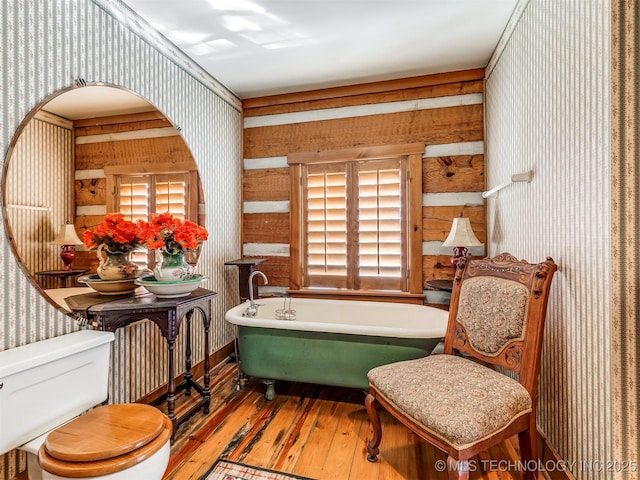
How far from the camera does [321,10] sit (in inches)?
81.1

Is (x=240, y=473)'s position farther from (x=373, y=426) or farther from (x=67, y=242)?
(x=67, y=242)

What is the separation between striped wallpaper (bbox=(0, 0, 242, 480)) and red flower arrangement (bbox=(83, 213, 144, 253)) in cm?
41

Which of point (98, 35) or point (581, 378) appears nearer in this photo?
point (581, 378)

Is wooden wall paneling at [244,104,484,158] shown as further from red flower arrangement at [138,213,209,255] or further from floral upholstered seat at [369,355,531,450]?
floral upholstered seat at [369,355,531,450]

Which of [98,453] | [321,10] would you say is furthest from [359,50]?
[98,453]

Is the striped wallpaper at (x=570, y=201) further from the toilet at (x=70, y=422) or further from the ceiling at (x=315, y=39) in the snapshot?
the toilet at (x=70, y=422)

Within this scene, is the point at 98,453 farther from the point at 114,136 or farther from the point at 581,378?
the point at 581,378

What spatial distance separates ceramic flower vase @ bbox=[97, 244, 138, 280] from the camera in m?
1.88

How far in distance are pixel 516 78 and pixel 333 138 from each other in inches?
63.7

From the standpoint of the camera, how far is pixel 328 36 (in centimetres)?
234

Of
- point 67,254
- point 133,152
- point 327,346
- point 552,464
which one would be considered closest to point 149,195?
point 133,152

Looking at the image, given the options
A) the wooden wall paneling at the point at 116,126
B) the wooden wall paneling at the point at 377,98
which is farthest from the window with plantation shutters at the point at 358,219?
the wooden wall paneling at the point at 116,126

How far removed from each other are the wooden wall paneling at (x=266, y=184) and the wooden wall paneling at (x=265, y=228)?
7.5 inches

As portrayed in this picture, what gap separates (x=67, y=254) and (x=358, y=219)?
225 centimetres
